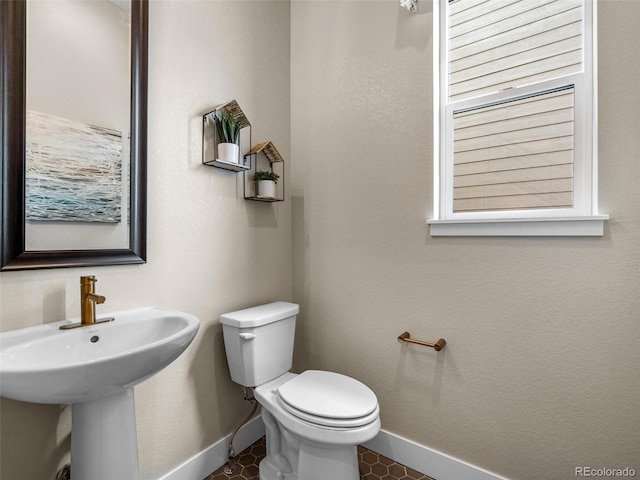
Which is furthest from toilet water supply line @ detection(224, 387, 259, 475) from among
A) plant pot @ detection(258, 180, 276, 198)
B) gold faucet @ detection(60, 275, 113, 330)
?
plant pot @ detection(258, 180, 276, 198)

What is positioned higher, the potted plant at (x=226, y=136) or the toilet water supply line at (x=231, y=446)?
the potted plant at (x=226, y=136)

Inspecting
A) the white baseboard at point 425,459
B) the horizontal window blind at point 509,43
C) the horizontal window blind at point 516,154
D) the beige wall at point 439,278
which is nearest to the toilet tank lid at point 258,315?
the beige wall at point 439,278

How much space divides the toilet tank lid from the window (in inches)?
33.6

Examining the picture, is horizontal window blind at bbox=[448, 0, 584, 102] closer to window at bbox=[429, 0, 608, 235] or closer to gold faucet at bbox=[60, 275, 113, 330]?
window at bbox=[429, 0, 608, 235]

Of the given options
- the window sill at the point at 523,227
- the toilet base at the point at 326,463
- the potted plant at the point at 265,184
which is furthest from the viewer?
the potted plant at the point at 265,184

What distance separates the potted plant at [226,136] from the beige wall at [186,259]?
0.09 m

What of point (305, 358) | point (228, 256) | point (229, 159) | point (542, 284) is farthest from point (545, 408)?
point (229, 159)

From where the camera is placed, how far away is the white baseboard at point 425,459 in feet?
4.67

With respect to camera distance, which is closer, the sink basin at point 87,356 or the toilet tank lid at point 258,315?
the sink basin at point 87,356

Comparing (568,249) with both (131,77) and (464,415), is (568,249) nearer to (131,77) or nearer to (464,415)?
(464,415)

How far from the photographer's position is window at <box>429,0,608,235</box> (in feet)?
4.06

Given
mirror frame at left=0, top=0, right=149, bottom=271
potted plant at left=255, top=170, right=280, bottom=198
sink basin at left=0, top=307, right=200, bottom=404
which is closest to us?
sink basin at left=0, top=307, right=200, bottom=404

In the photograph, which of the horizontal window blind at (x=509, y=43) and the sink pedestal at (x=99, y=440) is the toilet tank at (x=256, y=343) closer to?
the sink pedestal at (x=99, y=440)

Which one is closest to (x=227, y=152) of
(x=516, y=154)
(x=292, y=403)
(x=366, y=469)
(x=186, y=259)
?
(x=186, y=259)
